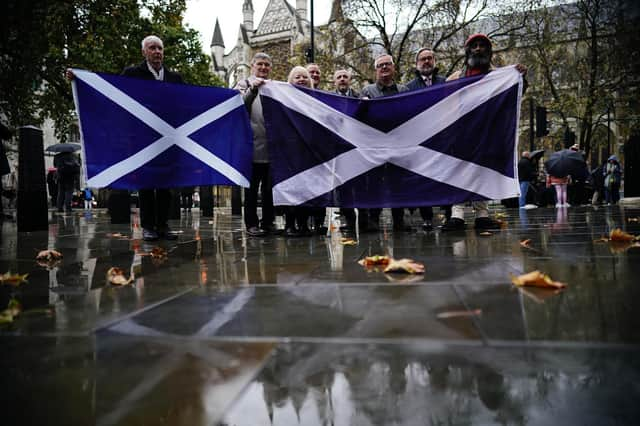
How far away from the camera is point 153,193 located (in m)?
5.11

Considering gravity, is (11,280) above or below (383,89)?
below

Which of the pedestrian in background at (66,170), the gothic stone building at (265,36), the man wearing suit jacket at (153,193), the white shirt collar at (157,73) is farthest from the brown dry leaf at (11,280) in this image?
the gothic stone building at (265,36)

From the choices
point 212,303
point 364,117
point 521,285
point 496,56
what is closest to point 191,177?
point 364,117

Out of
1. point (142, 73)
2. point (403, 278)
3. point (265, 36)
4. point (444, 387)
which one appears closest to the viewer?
point (444, 387)

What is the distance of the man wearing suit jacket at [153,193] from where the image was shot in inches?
194

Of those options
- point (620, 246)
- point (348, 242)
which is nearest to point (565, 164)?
point (620, 246)

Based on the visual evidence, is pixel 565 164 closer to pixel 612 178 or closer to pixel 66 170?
pixel 612 178

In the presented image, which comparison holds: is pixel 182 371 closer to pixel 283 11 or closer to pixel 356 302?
pixel 356 302

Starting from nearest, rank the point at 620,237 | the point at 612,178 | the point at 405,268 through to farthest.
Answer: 1. the point at 405,268
2. the point at 620,237
3. the point at 612,178

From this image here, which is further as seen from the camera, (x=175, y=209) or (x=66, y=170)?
(x=66, y=170)

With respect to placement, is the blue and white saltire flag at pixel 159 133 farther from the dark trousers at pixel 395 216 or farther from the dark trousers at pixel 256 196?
the dark trousers at pixel 395 216

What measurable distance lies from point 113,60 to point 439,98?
12.5m

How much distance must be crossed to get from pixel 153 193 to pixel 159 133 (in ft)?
2.25

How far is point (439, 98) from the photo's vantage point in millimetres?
5301
